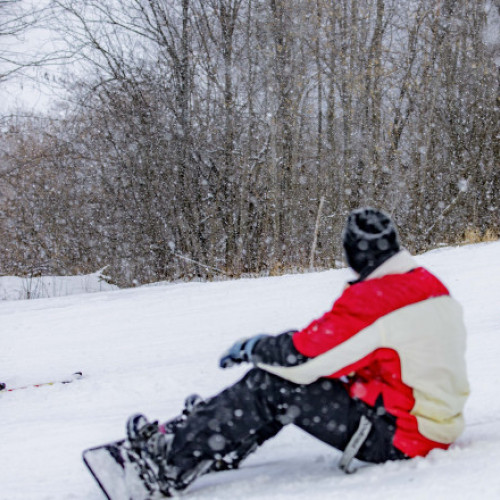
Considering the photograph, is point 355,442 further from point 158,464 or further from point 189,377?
point 189,377

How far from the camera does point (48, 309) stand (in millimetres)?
6301

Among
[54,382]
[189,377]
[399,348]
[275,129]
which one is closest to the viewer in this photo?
[399,348]

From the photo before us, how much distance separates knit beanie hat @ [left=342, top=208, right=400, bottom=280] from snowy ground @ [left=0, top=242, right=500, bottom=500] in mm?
733

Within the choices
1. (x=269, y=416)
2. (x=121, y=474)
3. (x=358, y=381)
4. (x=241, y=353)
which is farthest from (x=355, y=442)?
(x=121, y=474)

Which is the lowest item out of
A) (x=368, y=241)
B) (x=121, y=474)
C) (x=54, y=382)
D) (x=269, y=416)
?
(x=54, y=382)

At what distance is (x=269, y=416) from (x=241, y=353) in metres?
0.24

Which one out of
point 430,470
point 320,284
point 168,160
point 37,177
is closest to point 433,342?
point 430,470

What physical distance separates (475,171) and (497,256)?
7.13 m

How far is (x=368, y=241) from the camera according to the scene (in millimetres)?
1979

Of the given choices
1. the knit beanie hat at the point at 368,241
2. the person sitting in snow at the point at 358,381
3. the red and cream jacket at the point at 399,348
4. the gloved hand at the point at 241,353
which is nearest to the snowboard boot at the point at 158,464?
the person sitting in snow at the point at 358,381

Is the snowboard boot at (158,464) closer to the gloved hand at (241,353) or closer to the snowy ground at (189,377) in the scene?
the snowy ground at (189,377)

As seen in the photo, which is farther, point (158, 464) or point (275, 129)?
point (275, 129)

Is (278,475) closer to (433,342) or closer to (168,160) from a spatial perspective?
(433,342)

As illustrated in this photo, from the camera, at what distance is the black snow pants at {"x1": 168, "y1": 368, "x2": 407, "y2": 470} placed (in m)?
2.01
